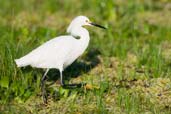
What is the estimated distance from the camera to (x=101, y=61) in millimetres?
8008

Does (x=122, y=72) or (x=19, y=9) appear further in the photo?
(x=19, y=9)

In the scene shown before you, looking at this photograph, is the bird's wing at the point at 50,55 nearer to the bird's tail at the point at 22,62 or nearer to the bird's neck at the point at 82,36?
the bird's tail at the point at 22,62

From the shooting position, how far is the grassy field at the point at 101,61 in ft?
21.1

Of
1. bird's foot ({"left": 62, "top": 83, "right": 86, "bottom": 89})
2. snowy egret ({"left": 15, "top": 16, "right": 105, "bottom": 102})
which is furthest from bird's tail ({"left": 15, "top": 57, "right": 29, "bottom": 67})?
bird's foot ({"left": 62, "top": 83, "right": 86, "bottom": 89})

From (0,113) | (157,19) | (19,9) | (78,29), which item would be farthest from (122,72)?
(19,9)

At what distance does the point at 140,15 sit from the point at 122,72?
9.25 ft

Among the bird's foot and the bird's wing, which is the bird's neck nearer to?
the bird's wing

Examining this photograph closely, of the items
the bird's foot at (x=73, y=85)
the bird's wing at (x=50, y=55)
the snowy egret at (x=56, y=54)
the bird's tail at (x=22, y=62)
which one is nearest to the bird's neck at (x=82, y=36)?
the snowy egret at (x=56, y=54)

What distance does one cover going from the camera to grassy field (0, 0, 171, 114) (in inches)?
253

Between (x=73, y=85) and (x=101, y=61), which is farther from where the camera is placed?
(x=101, y=61)

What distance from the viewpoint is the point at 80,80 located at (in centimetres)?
728

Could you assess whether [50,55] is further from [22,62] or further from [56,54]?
[22,62]

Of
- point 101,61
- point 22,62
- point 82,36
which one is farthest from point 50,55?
point 101,61

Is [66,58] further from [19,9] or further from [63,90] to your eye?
[19,9]
